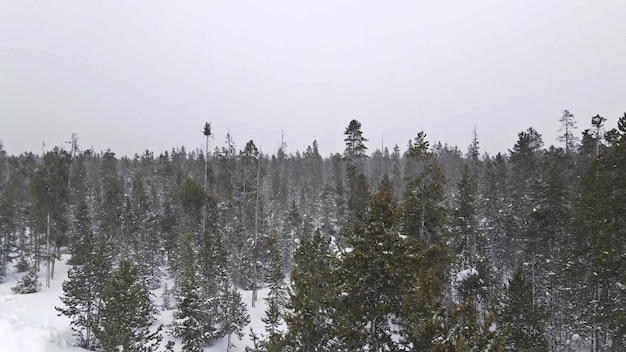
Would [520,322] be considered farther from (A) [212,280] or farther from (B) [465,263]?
(A) [212,280]

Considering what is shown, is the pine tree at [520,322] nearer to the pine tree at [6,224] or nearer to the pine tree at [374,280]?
the pine tree at [374,280]

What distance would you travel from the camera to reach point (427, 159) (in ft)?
77.7

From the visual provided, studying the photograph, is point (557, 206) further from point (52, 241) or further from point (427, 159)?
point (52, 241)

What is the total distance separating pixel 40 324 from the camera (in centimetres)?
2845

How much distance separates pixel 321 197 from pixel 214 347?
44.9 m

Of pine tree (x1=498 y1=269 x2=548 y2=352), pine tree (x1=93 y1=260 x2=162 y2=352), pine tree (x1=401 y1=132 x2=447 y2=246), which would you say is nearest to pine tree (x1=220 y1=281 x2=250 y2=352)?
pine tree (x1=93 y1=260 x2=162 y2=352)

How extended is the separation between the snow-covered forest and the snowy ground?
29.9 inches

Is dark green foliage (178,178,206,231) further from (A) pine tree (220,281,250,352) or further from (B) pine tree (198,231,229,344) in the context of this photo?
(A) pine tree (220,281,250,352)

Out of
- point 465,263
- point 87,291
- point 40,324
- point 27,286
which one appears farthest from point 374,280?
point 27,286

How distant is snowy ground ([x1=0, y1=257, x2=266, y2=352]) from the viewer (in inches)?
905

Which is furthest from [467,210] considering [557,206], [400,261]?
[400,261]

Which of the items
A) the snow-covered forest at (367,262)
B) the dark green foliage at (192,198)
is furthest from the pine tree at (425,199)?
the dark green foliage at (192,198)

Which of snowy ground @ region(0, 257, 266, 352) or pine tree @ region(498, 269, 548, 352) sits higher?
pine tree @ region(498, 269, 548, 352)

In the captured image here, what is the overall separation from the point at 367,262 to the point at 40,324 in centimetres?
3012
